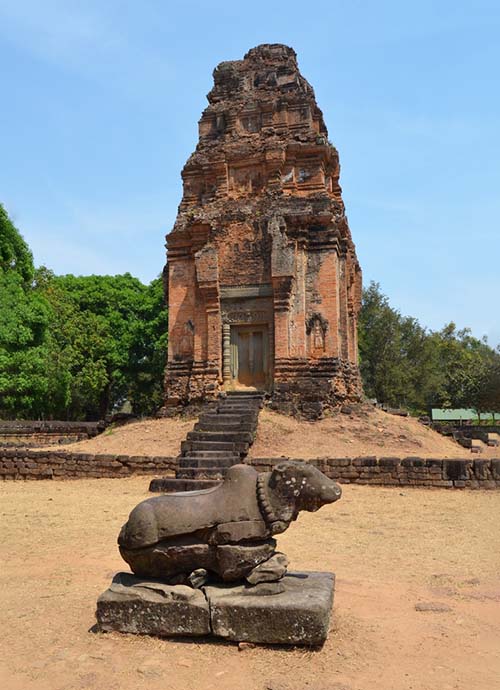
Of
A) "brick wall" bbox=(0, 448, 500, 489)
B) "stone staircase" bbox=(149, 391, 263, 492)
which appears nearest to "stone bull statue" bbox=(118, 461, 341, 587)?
"stone staircase" bbox=(149, 391, 263, 492)

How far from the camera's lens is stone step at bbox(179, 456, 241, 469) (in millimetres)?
12055

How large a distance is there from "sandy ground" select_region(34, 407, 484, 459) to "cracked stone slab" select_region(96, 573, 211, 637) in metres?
8.48

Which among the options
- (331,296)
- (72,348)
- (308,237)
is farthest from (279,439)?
(72,348)

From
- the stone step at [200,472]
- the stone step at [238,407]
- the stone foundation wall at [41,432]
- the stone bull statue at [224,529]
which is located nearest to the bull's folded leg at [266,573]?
the stone bull statue at [224,529]

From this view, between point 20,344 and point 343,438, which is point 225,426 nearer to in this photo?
point 343,438

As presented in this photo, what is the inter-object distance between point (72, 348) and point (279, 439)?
21105mm

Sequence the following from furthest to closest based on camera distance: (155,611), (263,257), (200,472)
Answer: (263,257) < (200,472) < (155,611)

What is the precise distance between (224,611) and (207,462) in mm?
7917

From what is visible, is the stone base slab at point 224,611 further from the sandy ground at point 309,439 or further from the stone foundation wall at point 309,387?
the stone foundation wall at point 309,387

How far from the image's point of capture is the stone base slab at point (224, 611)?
416cm

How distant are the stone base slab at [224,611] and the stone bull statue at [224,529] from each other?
0.12m

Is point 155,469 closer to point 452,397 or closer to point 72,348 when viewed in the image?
point 72,348

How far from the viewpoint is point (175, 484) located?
1116 cm

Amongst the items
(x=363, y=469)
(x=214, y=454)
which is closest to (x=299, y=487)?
(x=363, y=469)
